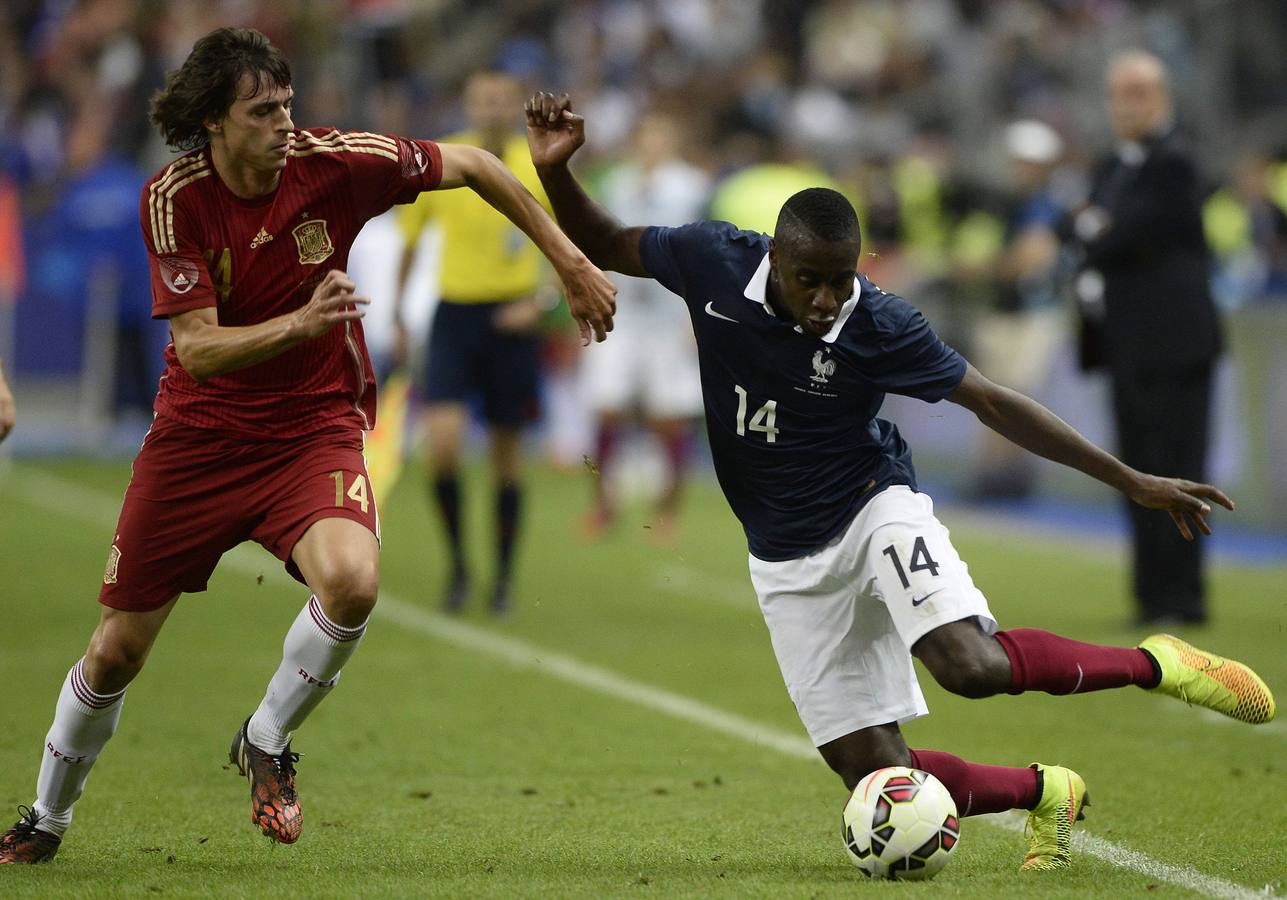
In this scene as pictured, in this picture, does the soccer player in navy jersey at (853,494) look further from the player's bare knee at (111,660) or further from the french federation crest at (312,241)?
the player's bare knee at (111,660)

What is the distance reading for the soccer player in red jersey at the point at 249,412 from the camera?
16.8 ft

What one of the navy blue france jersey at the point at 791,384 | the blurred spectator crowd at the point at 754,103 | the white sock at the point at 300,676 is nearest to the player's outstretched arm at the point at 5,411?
the white sock at the point at 300,676

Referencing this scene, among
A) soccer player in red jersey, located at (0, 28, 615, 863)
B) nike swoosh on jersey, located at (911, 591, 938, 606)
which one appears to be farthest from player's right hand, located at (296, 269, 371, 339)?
nike swoosh on jersey, located at (911, 591, 938, 606)

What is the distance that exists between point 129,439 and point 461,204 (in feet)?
32.8

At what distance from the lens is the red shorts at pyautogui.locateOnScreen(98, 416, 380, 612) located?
5262mm

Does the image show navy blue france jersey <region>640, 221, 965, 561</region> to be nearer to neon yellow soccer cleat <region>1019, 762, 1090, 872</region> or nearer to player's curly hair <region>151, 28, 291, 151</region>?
neon yellow soccer cleat <region>1019, 762, 1090, 872</region>

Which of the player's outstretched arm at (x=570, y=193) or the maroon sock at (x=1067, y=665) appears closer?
the maroon sock at (x=1067, y=665)

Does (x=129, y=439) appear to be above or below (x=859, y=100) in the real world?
below

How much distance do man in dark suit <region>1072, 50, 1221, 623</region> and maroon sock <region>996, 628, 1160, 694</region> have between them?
4962 mm

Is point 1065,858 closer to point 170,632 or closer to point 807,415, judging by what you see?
point 807,415

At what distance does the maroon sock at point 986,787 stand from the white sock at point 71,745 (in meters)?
2.25

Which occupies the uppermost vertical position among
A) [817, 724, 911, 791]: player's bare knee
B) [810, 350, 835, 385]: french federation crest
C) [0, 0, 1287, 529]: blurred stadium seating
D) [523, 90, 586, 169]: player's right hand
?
[0, 0, 1287, 529]: blurred stadium seating

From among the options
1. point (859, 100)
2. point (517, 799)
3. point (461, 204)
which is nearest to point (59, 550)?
point (461, 204)

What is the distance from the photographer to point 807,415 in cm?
538
